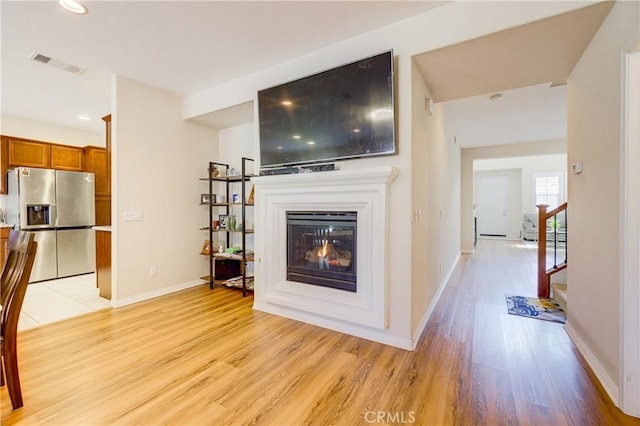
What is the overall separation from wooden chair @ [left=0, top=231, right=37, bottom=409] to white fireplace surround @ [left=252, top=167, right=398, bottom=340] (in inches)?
71.6

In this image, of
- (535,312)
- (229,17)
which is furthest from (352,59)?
(535,312)

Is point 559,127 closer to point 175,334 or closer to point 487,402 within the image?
point 487,402

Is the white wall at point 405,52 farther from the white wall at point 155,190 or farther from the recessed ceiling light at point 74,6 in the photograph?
the white wall at point 155,190

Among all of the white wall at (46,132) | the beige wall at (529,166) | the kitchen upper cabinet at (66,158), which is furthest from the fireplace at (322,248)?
the beige wall at (529,166)

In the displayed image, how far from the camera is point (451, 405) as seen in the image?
1.63m

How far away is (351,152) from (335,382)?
180 cm

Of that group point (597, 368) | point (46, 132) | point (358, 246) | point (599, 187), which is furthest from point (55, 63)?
point (597, 368)

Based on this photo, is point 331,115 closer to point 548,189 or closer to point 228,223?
point 228,223

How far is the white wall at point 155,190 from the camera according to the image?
10.7 ft

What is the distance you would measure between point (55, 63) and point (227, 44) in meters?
1.96

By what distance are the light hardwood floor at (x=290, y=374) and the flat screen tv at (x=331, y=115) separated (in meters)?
1.67

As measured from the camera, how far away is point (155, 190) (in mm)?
3621

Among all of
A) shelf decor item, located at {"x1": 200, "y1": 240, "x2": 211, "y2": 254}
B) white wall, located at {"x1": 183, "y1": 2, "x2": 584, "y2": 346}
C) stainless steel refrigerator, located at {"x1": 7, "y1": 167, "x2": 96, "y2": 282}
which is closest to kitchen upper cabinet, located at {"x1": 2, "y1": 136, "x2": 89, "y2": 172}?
stainless steel refrigerator, located at {"x1": 7, "y1": 167, "x2": 96, "y2": 282}

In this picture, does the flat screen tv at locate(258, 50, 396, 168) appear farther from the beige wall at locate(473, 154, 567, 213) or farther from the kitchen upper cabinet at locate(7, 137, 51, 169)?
the beige wall at locate(473, 154, 567, 213)
